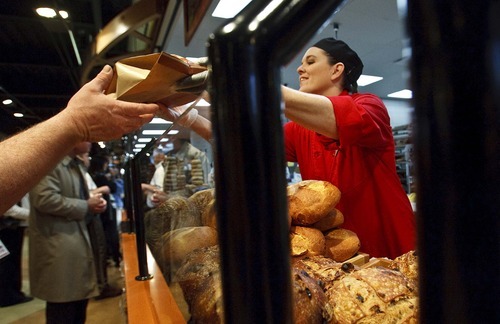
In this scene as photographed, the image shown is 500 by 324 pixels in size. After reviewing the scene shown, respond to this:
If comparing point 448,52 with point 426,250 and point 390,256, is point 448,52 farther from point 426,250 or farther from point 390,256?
point 390,256

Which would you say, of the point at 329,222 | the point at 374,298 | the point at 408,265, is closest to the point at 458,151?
the point at 374,298

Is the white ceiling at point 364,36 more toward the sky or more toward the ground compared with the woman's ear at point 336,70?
more toward the sky

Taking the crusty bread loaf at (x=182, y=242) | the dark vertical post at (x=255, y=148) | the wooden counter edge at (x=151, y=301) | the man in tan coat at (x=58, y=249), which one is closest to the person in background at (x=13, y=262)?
the man in tan coat at (x=58, y=249)

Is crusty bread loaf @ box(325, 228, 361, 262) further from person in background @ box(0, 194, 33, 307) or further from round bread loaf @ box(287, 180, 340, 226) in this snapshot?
person in background @ box(0, 194, 33, 307)

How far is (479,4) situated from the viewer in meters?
0.17

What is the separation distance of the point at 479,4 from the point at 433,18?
2 centimetres

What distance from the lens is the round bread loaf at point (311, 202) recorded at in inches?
37.3

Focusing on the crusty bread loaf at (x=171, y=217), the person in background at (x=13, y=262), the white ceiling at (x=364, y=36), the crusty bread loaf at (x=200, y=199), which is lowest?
the person in background at (x=13, y=262)

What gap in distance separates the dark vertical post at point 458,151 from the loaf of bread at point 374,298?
37cm

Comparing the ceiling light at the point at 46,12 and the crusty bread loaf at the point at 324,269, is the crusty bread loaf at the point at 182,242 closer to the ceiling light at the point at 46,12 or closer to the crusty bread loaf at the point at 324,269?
the crusty bread loaf at the point at 324,269

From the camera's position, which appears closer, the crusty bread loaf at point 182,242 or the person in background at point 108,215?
the crusty bread loaf at point 182,242

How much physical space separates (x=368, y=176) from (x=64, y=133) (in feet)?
3.46

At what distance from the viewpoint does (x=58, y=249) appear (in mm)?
2797

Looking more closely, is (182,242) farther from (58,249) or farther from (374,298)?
(58,249)
